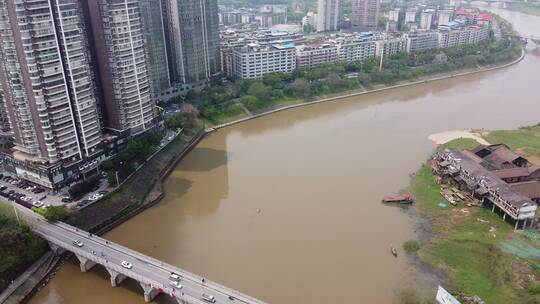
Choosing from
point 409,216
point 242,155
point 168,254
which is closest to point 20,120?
point 168,254

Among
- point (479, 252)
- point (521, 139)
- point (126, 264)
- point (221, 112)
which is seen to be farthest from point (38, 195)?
point (521, 139)

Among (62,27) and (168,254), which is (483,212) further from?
(62,27)

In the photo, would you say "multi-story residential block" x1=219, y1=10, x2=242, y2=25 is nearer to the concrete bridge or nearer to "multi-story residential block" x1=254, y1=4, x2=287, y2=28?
"multi-story residential block" x1=254, y1=4, x2=287, y2=28

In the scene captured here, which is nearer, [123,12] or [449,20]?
[123,12]

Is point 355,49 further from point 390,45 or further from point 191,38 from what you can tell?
point 191,38

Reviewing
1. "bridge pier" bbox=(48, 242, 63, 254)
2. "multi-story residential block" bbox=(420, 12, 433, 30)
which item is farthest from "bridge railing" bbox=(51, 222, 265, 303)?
"multi-story residential block" bbox=(420, 12, 433, 30)

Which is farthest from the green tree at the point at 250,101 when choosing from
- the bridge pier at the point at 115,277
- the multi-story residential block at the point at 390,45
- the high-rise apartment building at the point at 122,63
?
the bridge pier at the point at 115,277
